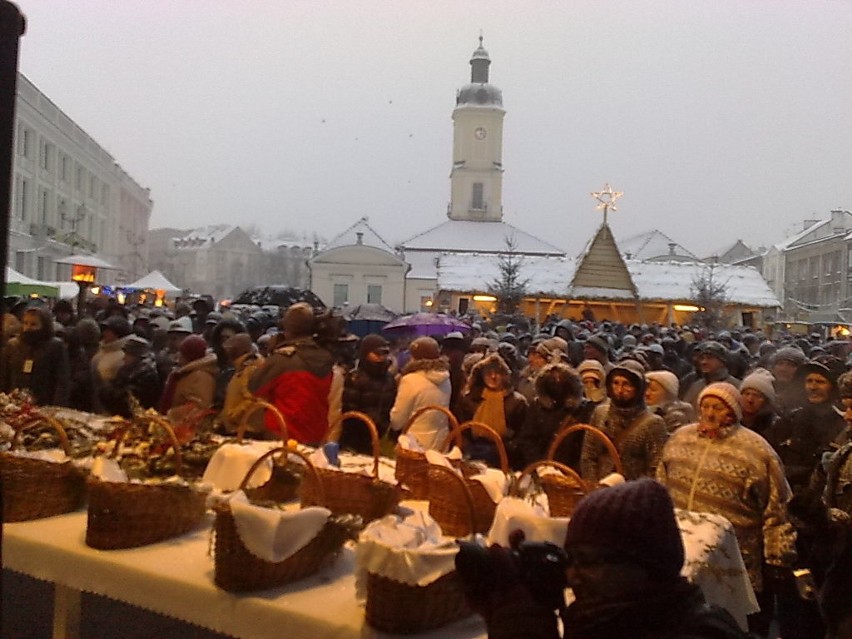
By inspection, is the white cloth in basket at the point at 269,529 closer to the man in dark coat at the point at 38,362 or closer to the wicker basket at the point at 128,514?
the wicker basket at the point at 128,514

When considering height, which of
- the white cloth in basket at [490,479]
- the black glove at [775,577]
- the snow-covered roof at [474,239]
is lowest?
the black glove at [775,577]

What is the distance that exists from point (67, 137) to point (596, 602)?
41.2 metres

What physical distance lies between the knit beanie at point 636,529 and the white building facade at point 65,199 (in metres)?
22.3

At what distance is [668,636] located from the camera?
2020 millimetres

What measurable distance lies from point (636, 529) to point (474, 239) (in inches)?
2384

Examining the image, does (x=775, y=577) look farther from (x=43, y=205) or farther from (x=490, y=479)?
(x=43, y=205)

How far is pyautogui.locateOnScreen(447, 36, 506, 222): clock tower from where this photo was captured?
68.6 meters

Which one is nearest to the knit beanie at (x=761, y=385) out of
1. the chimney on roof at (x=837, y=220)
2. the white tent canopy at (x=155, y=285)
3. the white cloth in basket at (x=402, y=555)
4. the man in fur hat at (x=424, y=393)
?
the man in fur hat at (x=424, y=393)

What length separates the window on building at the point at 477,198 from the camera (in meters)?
68.6

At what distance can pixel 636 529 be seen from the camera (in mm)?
2076

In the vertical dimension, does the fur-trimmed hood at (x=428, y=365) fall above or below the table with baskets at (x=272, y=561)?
above

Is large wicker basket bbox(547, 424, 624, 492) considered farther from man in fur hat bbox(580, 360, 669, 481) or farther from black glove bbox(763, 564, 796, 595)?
black glove bbox(763, 564, 796, 595)

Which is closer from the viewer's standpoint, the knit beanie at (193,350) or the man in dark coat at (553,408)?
the man in dark coat at (553,408)

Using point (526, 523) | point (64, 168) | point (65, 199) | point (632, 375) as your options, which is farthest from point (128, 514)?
point (64, 168)
